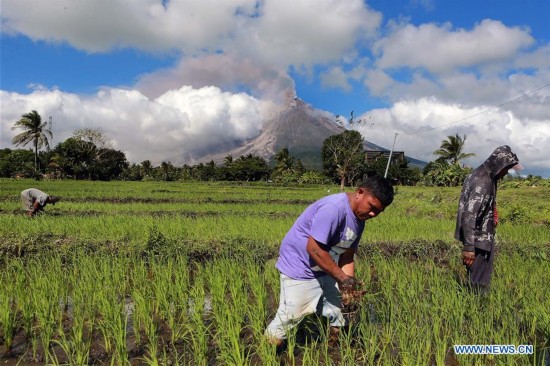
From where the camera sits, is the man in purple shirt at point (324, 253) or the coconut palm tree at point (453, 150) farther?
the coconut palm tree at point (453, 150)

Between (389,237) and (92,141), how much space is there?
45.3 meters

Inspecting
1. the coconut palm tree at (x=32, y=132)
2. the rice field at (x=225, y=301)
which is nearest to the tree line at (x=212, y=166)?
the coconut palm tree at (x=32, y=132)

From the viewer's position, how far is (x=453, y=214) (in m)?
10.9

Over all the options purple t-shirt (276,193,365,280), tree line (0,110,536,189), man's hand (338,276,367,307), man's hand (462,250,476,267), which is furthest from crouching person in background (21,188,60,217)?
tree line (0,110,536,189)

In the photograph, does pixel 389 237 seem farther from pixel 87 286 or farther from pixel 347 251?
pixel 87 286

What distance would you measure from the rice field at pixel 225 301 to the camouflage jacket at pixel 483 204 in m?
0.45

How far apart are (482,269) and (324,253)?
1.82 meters

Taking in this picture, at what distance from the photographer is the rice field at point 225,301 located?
2.46 metres

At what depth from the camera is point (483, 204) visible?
3.26 metres

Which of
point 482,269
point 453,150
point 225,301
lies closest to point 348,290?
point 225,301

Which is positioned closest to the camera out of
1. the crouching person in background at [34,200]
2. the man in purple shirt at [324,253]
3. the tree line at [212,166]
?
the man in purple shirt at [324,253]

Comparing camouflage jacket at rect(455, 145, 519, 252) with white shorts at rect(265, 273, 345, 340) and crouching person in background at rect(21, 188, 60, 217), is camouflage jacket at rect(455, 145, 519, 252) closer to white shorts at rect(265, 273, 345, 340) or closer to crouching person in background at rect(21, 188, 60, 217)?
white shorts at rect(265, 273, 345, 340)

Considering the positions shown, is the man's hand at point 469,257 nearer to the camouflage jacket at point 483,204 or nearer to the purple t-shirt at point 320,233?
the camouflage jacket at point 483,204

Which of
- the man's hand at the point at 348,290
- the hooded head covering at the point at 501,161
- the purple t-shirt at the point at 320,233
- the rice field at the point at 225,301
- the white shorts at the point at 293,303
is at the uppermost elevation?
the hooded head covering at the point at 501,161
